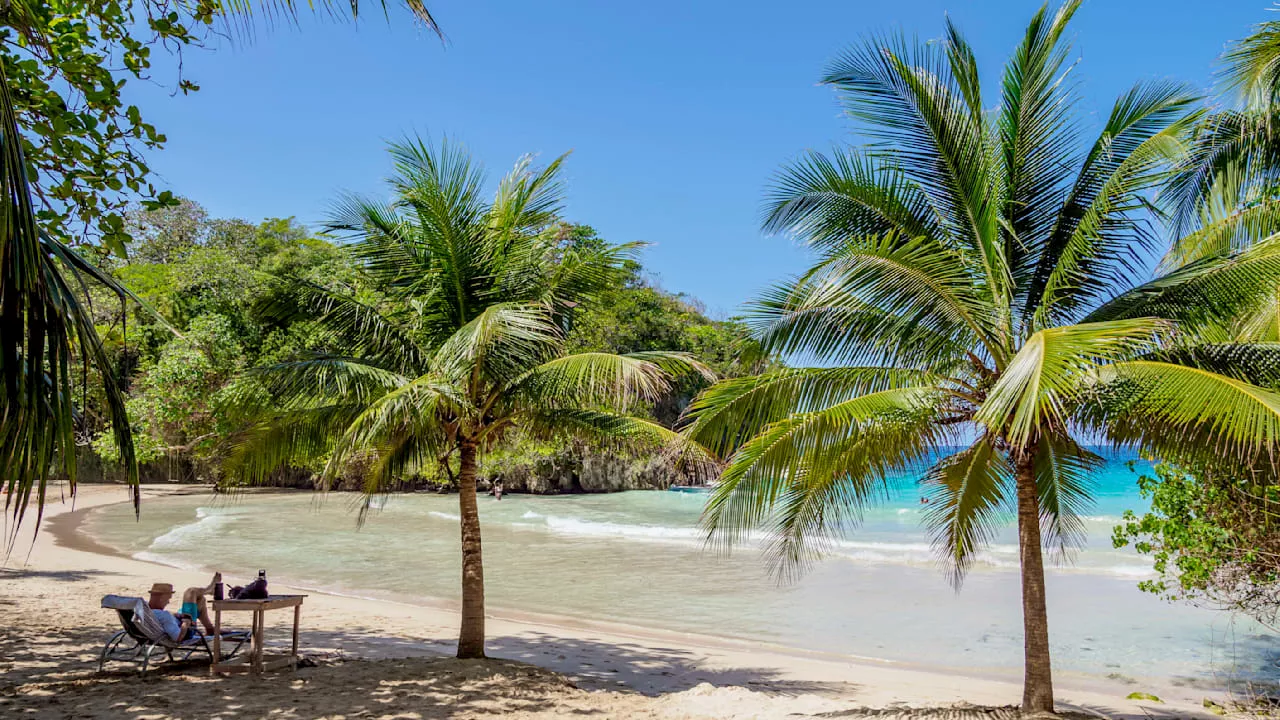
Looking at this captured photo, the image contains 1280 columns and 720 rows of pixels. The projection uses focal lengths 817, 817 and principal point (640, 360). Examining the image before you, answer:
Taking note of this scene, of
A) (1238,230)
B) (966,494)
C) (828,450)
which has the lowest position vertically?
(966,494)

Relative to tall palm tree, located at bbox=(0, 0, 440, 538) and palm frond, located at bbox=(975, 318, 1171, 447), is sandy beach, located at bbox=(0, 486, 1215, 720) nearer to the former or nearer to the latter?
palm frond, located at bbox=(975, 318, 1171, 447)

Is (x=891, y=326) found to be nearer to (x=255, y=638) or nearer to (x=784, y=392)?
(x=784, y=392)

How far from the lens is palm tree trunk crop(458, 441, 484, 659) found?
8234 mm

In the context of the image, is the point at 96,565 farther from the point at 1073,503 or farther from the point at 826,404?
the point at 1073,503

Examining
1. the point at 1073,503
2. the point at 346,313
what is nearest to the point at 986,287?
the point at 1073,503

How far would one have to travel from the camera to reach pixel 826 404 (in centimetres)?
637

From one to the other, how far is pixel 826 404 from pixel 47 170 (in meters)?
5.88

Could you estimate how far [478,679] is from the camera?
23.9 ft

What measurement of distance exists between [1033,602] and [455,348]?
5337 mm

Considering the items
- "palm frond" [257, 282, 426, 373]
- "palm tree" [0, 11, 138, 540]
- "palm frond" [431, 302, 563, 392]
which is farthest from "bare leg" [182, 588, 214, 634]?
"palm tree" [0, 11, 138, 540]

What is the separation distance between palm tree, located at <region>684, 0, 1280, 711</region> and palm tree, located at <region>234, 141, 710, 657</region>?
140cm

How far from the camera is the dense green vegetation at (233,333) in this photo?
8.04 metres

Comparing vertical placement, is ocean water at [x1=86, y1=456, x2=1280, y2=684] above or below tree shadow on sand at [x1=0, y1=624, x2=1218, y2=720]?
below

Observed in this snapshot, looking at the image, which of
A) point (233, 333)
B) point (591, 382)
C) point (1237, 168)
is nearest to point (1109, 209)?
point (1237, 168)
